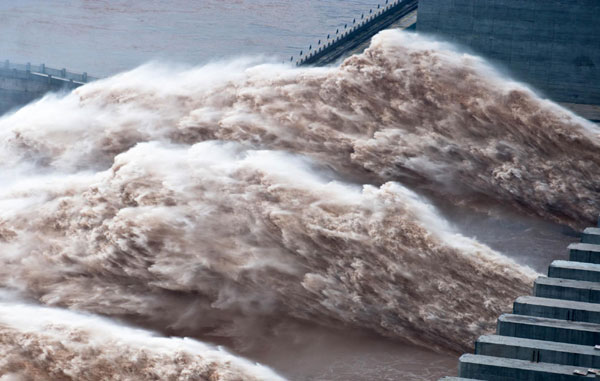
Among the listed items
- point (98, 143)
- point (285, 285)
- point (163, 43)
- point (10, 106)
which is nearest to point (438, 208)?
point (285, 285)

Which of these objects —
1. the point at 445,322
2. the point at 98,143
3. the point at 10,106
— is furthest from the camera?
the point at 10,106

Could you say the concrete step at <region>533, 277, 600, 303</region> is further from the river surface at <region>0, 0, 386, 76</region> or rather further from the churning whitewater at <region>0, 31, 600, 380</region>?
the river surface at <region>0, 0, 386, 76</region>

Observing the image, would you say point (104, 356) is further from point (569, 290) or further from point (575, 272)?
point (575, 272)

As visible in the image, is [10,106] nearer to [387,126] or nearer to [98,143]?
[98,143]

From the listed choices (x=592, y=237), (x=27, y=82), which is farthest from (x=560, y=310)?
(x=27, y=82)

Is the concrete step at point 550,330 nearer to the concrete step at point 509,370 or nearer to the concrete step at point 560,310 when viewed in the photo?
the concrete step at point 560,310

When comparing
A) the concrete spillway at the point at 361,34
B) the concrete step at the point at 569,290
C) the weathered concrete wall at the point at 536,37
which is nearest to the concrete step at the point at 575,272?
the concrete step at the point at 569,290
